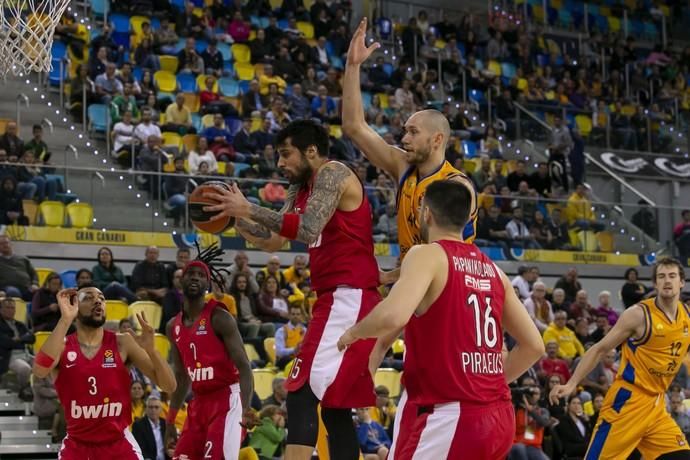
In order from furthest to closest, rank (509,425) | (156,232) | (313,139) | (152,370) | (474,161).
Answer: (474,161), (156,232), (152,370), (313,139), (509,425)

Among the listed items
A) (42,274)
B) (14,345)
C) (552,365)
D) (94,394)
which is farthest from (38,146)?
(94,394)

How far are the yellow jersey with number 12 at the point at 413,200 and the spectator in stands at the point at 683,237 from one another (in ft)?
43.7

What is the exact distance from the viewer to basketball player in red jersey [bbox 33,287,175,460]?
26.1 ft

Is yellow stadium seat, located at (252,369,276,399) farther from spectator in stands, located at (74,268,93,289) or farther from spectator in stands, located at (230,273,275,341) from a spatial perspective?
spectator in stands, located at (74,268,93,289)

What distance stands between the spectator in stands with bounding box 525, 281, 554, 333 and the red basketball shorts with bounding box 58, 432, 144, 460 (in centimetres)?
Result: 955

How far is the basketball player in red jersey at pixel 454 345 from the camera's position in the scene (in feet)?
18.0

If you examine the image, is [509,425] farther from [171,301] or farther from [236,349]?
[171,301]

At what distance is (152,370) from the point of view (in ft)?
26.7

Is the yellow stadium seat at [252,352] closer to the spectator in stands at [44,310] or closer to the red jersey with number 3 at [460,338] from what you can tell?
the spectator in stands at [44,310]

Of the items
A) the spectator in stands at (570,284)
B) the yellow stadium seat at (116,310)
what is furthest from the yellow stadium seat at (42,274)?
the spectator in stands at (570,284)

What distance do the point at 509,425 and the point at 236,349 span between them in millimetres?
3179

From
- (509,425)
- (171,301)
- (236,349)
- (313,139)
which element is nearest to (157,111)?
(171,301)

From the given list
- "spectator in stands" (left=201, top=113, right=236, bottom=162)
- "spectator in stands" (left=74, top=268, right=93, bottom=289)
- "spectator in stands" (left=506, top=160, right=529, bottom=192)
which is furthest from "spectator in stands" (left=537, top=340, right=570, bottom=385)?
"spectator in stands" (left=74, top=268, right=93, bottom=289)

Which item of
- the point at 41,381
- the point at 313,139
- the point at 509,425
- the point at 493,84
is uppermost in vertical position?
the point at 493,84
